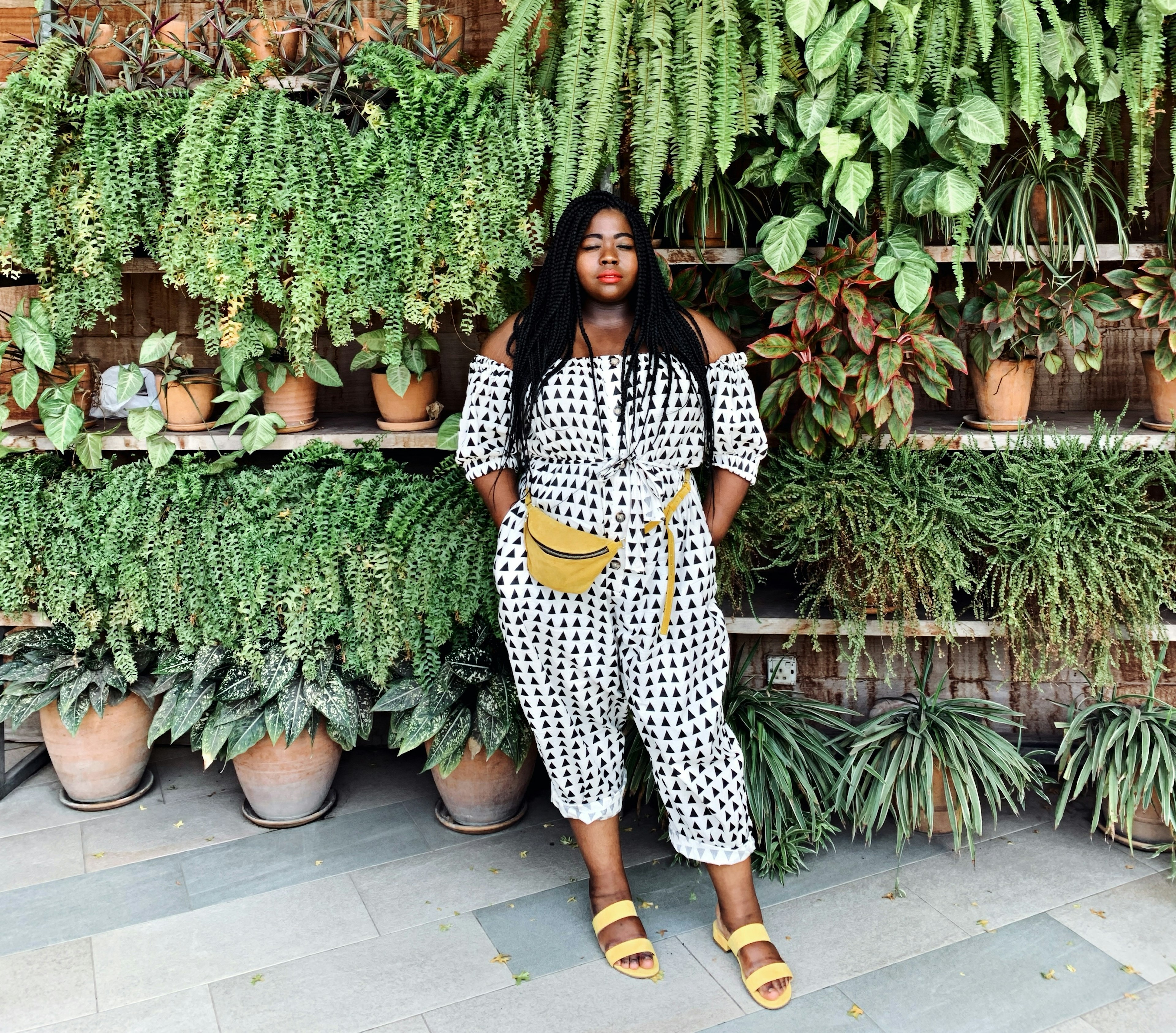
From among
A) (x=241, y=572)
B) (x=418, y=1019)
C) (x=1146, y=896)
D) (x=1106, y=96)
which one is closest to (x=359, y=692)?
(x=241, y=572)

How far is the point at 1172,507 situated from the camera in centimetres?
258

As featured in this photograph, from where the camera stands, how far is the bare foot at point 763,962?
2.15 m

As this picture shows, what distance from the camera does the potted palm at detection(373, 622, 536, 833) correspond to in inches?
106

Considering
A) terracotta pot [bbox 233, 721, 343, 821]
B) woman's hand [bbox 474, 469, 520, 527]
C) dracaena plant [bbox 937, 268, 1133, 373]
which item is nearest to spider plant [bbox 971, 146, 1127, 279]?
dracaena plant [bbox 937, 268, 1133, 373]

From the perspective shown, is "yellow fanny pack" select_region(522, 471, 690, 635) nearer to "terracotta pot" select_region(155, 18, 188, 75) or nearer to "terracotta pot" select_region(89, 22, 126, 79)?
"terracotta pot" select_region(155, 18, 188, 75)

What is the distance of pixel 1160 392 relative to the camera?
2.65 meters

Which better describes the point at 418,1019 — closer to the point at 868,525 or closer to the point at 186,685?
the point at 186,685

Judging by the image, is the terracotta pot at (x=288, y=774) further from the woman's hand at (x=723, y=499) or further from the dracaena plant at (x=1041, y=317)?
the dracaena plant at (x=1041, y=317)

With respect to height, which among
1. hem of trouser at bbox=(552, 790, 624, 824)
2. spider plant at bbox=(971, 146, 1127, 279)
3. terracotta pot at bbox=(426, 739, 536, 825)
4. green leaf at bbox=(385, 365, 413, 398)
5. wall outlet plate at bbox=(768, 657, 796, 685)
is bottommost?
terracotta pot at bbox=(426, 739, 536, 825)

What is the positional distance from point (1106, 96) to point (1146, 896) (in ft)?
6.23

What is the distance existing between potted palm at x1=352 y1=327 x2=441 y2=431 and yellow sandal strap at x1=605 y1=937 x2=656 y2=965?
1.45 m

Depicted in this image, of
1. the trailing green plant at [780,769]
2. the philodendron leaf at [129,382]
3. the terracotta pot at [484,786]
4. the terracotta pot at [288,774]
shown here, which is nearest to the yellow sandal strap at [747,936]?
the trailing green plant at [780,769]

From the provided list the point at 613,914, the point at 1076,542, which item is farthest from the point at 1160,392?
the point at 613,914

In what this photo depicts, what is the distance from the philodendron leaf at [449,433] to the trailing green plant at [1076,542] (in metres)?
1.32
